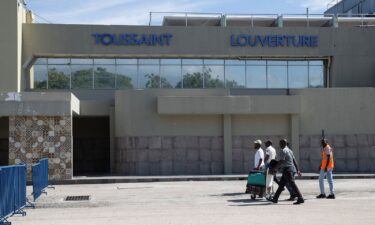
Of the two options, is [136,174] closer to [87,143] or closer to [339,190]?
[87,143]

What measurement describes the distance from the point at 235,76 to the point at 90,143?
9.00m

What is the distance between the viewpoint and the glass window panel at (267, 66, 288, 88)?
121ft

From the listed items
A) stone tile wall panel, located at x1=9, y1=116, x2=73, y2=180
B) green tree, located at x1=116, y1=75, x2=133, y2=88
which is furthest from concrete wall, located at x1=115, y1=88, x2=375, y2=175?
green tree, located at x1=116, y1=75, x2=133, y2=88

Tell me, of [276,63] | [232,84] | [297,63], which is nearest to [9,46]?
[232,84]

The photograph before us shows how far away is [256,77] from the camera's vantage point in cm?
3678

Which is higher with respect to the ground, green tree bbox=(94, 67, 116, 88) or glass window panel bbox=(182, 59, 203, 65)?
glass window panel bbox=(182, 59, 203, 65)

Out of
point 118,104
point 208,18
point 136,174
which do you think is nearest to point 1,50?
point 118,104

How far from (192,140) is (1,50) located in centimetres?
1063

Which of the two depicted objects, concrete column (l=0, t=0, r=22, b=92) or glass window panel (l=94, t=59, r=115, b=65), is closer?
concrete column (l=0, t=0, r=22, b=92)

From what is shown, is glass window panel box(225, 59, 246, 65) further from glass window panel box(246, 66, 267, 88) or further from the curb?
the curb

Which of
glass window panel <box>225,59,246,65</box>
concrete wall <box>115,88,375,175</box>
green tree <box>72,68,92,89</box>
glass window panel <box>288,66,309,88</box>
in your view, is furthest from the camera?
glass window panel <box>288,66,309,88</box>

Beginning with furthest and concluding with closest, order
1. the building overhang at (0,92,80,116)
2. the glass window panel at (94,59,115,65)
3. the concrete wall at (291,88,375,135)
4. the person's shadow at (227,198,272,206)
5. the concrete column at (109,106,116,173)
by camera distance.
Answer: the glass window panel at (94,59,115,65)
the concrete column at (109,106,116,173)
the concrete wall at (291,88,375,135)
the building overhang at (0,92,80,116)
the person's shadow at (227,198,272,206)

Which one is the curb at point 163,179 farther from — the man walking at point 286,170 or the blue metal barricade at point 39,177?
the man walking at point 286,170

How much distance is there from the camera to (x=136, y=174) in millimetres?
30031
